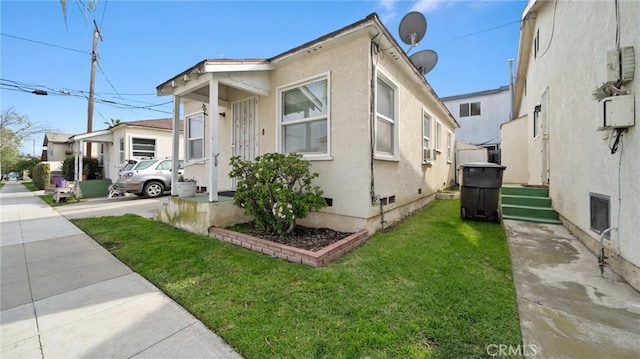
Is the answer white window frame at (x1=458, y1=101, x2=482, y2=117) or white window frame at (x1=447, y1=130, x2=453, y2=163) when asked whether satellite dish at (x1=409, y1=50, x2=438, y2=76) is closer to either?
white window frame at (x1=447, y1=130, x2=453, y2=163)

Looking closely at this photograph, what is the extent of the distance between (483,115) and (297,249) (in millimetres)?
20903

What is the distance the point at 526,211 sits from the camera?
5.77 metres

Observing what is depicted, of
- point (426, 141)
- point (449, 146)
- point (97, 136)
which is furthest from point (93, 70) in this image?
point (449, 146)

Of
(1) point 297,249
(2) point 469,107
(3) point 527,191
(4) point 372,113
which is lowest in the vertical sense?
(1) point 297,249

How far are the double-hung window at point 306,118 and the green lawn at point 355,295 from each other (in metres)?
2.15

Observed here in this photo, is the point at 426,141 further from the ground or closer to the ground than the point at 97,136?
closer to the ground

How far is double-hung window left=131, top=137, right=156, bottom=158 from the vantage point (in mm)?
13377

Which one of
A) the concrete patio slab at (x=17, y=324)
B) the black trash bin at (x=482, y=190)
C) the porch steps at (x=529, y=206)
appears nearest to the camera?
the concrete patio slab at (x=17, y=324)

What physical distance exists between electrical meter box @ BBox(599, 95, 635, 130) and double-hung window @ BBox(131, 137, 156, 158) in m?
17.0

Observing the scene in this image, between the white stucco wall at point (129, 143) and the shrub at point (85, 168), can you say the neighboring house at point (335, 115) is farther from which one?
the shrub at point (85, 168)

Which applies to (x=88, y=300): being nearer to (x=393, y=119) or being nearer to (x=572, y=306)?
(x=572, y=306)

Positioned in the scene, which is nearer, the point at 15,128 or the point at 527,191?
the point at 527,191

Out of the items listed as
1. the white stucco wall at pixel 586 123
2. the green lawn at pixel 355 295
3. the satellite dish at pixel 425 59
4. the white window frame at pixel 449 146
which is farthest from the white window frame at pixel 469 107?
the green lawn at pixel 355 295

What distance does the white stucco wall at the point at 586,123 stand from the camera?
275cm
